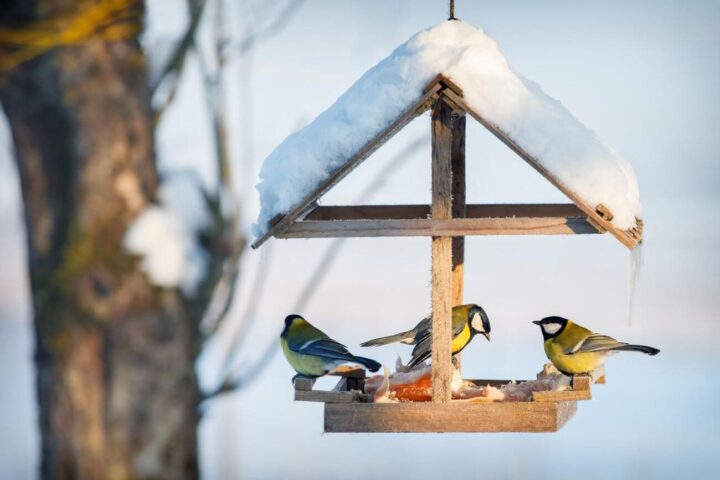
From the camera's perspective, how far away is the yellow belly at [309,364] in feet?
15.1

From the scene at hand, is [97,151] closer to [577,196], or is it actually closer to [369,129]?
[369,129]

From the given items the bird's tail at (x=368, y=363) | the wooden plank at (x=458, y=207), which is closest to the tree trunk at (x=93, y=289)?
the bird's tail at (x=368, y=363)

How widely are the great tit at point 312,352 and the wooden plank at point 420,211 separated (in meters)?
0.61

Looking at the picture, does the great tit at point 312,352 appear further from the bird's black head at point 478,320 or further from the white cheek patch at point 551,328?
the white cheek patch at point 551,328

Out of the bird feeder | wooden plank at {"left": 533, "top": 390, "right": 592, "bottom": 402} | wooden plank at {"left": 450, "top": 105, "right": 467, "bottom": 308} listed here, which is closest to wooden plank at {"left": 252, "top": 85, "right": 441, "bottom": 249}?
the bird feeder

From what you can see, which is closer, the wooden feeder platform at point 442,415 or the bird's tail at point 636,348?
the wooden feeder platform at point 442,415

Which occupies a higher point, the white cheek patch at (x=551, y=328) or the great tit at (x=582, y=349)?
the white cheek patch at (x=551, y=328)

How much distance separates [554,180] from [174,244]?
5.19 feet

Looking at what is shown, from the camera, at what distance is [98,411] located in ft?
10.8

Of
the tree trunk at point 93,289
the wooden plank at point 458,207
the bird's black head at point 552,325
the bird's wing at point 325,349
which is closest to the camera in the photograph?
the tree trunk at point 93,289

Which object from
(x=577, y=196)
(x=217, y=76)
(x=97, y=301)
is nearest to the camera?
(x=217, y=76)

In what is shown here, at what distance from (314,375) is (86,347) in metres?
1.53

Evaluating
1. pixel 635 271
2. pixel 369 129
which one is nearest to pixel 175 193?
pixel 369 129

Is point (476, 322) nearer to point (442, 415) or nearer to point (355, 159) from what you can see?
point (442, 415)
